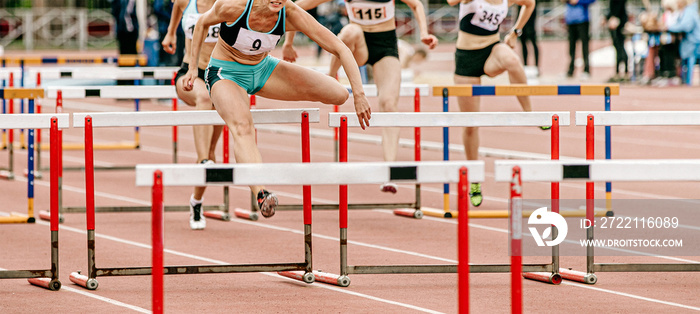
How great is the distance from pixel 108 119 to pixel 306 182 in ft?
6.89

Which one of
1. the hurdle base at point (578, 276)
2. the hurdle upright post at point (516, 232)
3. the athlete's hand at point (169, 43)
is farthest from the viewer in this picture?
the athlete's hand at point (169, 43)

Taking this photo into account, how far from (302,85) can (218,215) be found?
251 centimetres

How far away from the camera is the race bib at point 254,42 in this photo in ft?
21.1

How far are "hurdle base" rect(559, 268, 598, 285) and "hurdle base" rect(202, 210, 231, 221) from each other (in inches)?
128

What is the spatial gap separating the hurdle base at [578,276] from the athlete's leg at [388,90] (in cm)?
292

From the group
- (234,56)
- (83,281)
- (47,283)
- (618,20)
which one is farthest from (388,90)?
(618,20)

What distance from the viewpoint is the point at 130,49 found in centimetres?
1897

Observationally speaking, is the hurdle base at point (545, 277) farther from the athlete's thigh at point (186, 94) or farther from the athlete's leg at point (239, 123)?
the athlete's thigh at point (186, 94)

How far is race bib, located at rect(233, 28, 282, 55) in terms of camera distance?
6418 mm

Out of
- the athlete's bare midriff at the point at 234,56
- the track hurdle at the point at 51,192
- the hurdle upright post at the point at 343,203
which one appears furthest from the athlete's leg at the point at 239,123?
the track hurdle at the point at 51,192

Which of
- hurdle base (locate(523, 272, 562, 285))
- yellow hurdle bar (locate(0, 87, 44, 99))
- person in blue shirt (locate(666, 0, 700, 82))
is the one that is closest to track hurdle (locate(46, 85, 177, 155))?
yellow hurdle bar (locate(0, 87, 44, 99))

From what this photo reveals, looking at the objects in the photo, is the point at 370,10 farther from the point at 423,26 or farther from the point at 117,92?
the point at 117,92

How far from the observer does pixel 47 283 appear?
6215mm

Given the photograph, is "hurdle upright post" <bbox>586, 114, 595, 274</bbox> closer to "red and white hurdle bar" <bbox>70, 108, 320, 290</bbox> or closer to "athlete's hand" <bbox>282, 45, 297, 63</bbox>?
"red and white hurdle bar" <bbox>70, 108, 320, 290</bbox>
